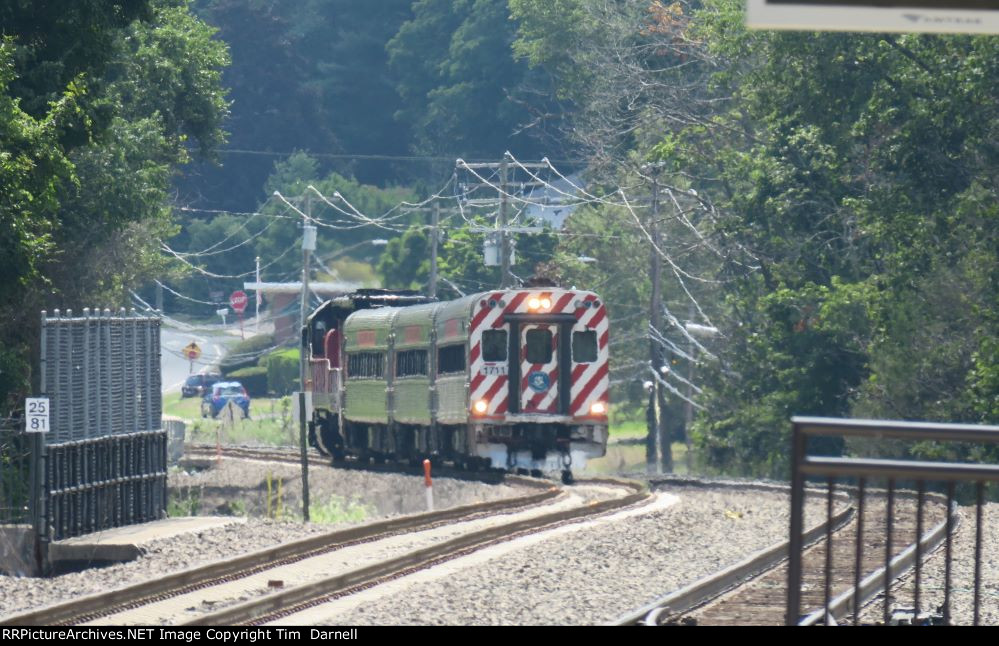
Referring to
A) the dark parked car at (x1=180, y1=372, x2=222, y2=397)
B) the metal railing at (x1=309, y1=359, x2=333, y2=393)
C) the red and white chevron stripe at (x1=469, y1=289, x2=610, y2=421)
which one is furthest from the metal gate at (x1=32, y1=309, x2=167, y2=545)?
the dark parked car at (x1=180, y1=372, x2=222, y2=397)

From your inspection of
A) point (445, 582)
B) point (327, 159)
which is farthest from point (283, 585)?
point (327, 159)

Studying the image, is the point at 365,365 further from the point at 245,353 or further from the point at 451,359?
the point at 245,353

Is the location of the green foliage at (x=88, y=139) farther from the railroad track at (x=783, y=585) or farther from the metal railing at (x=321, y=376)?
the railroad track at (x=783, y=585)

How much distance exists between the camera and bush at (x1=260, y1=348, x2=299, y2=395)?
7919 cm

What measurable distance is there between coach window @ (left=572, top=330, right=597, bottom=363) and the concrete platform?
354 inches

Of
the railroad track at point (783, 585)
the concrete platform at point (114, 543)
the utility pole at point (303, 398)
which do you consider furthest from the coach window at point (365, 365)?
the railroad track at point (783, 585)

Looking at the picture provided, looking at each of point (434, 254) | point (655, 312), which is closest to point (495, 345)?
point (655, 312)

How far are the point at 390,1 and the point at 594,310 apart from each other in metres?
86.0

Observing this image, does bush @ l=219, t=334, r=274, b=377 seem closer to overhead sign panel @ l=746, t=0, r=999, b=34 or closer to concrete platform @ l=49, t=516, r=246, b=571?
concrete platform @ l=49, t=516, r=246, b=571

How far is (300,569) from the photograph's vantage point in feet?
48.8

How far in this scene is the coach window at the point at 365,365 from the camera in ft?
108

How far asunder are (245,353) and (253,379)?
10.4ft

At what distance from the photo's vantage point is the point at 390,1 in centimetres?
11056
